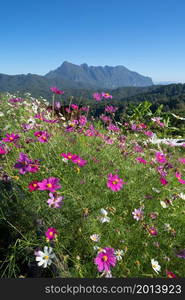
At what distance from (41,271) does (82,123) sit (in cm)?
218

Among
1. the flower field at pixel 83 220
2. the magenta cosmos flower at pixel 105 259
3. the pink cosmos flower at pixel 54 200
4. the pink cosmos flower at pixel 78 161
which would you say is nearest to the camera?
the magenta cosmos flower at pixel 105 259

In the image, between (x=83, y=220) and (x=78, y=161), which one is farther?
(x=83, y=220)

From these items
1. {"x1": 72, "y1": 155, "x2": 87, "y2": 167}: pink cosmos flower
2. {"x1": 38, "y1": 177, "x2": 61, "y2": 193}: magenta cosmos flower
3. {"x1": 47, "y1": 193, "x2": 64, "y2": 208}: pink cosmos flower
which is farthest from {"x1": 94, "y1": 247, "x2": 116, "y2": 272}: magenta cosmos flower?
{"x1": 72, "y1": 155, "x2": 87, "y2": 167}: pink cosmos flower

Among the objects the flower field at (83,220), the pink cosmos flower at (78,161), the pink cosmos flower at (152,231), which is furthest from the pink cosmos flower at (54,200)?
the pink cosmos flower at (152,231)

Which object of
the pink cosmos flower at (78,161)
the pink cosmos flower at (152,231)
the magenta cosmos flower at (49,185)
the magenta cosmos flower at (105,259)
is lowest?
the pink cosmos flower at (152,231)

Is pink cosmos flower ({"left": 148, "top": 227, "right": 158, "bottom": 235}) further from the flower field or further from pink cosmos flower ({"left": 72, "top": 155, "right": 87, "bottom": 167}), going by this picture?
pink cosmos flower ({"left": 72, "top": 155, "right": 87, "bottom": 167})

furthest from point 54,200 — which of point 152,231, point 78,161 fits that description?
point 152,231

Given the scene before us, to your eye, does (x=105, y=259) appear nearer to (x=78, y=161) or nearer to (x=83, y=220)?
(x=83, y=220)

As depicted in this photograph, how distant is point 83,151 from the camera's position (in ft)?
10.9

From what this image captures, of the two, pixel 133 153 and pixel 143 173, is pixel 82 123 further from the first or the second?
pixel 143 173

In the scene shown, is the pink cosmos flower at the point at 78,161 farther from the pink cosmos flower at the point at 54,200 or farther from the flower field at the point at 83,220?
the pink cosmos flower at the point at 54,200

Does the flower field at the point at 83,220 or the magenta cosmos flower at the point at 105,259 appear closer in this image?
the magenta cosmos flower at the point at 105,259

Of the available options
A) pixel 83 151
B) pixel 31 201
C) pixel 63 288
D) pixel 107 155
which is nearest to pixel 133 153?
pixel 107 155

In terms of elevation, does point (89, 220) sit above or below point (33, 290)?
above
